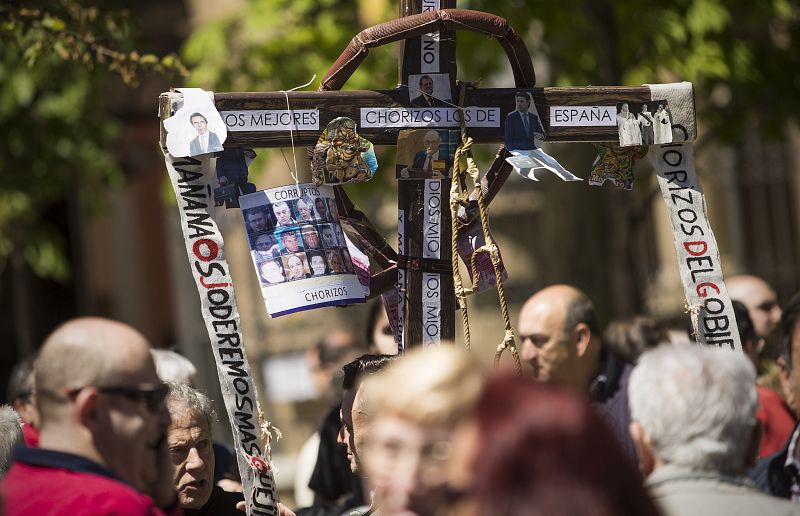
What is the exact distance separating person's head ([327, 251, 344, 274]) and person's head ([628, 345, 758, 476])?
111 cm

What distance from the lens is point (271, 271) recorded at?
3543 millimetres

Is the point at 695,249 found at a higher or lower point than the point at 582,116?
lower

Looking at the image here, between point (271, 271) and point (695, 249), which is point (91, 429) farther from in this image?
point (695, 249)

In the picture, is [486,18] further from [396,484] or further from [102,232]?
[102,232]

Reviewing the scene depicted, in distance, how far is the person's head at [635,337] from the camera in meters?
5.68

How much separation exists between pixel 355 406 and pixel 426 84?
0.99 meters

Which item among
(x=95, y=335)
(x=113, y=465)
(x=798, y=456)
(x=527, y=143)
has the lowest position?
(x=798, y=456)

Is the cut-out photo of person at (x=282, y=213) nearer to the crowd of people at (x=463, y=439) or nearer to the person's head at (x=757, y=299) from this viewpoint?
the crowd of people at (x=463, y=439)

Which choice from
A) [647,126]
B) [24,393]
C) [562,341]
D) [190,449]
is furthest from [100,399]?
[24,393]

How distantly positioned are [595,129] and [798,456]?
1169 millimetres

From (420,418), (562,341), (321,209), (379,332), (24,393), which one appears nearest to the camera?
(420,418)

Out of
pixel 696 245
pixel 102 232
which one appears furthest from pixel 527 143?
pixel 102 232

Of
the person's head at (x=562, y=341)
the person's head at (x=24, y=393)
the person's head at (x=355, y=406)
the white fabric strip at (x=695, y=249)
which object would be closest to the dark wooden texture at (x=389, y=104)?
the white fabric strip at (x=695, y=249)

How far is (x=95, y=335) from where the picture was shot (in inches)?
109
